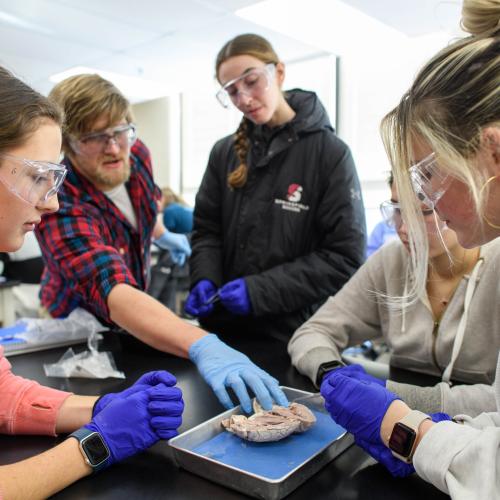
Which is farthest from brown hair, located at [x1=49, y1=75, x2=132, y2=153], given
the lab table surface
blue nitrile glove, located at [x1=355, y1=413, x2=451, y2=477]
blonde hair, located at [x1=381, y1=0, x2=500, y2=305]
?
blue nitrile glove, located at [x1=355, y1=413, x2=451, y2=477]

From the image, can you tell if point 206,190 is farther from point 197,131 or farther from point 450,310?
point 197,131

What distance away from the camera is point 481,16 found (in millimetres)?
841

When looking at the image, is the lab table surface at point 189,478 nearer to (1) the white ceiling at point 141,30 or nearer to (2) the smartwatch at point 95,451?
(2) the smartwatch at point 95,451

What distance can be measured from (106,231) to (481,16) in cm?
129

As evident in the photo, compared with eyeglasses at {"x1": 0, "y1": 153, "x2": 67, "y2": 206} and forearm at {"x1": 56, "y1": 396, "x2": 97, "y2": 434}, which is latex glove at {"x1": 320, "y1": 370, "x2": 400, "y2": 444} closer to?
forearm at {"x1": 56, "y1": 396, "x2": 97, "y2": 434}

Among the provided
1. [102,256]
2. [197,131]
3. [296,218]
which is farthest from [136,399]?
[197,131]

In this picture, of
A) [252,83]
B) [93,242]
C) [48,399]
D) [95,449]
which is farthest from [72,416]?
[252,83]

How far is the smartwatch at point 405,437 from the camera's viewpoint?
2.66ft

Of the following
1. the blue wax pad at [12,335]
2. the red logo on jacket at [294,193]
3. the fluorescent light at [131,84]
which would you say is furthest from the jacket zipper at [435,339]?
the fluorescent light at [131,84]

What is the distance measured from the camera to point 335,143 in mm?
1852

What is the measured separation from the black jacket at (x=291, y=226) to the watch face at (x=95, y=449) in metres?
0.90

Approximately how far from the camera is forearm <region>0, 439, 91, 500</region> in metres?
0.75

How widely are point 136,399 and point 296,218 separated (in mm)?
1036

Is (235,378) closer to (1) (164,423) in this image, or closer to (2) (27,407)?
(1) (164,423)
